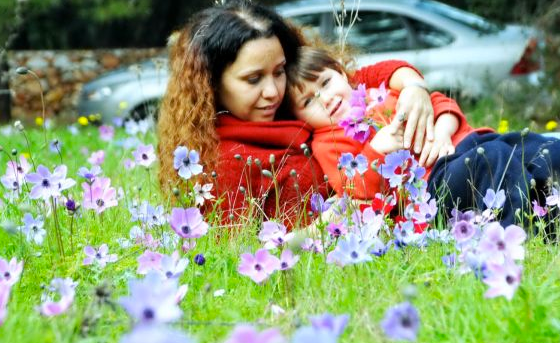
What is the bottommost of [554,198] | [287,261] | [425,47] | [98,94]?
[98,94]

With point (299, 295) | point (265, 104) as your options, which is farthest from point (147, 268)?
point (265, 104)

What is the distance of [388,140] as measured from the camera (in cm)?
279

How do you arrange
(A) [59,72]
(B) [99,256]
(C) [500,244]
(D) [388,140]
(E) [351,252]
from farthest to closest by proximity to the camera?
(A) [59,72]
(D) [388,140]
(B) [99,256]
(E) [351,252]
(C) [500,244]

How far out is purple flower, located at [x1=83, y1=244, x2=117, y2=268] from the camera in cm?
216

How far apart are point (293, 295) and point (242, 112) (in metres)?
1.33

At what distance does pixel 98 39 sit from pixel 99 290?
12.7 meters

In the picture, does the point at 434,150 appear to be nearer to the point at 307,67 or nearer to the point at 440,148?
the point at 440,148

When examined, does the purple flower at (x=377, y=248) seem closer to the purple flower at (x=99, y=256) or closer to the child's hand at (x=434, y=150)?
the purple flower at (x=99, y=256)

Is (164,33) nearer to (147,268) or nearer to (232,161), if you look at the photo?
(232,161)

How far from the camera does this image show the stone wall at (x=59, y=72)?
1141 centimetres

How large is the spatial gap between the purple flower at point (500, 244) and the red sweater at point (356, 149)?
920mm

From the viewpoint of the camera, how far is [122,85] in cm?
753

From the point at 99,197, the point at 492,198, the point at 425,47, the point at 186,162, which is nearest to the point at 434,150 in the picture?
the point at 492,198

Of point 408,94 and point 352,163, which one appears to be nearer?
point 352,163
